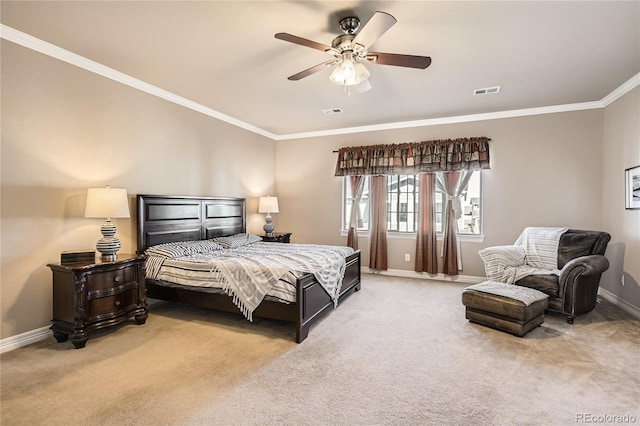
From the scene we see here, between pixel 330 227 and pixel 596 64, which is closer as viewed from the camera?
pixel 596 64

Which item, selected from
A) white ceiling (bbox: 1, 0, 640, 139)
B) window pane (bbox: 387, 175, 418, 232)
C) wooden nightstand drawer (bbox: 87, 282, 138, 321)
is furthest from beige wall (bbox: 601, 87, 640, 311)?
wooden nightstand drawer (bbox: 87, 282, 138, 321)

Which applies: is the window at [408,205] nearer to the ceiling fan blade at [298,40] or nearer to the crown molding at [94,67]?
the crown molding at [94,67]

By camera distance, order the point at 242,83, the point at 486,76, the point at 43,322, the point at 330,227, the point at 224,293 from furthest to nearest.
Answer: the point at 330,227, the point at 242,83, the point at 486,76, the point at 224,293, the point at 43,322

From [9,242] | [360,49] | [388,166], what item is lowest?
[9,242]

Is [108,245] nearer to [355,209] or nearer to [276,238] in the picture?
[276,238]

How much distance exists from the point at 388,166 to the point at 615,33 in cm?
326

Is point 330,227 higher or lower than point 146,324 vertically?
higher

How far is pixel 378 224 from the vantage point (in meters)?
5.70

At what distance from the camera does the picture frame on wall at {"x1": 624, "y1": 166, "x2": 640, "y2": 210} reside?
11.8 feet

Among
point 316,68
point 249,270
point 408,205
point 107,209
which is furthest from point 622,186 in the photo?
point 107,209

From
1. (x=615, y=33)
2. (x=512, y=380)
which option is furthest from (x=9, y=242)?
(x=615, y=33)

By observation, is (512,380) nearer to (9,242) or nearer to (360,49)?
(360,49)

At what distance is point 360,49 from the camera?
2.54 metres

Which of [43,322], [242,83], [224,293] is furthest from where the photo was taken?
[242,83]
